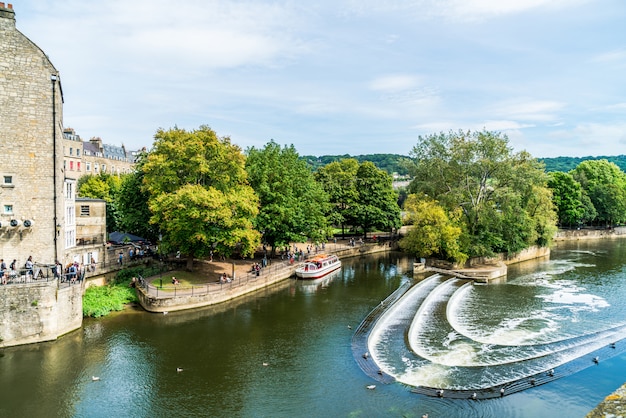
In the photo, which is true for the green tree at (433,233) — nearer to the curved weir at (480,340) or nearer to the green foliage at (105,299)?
the curved weir at (480,340)

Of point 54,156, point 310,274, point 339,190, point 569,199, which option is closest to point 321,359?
point 54,156

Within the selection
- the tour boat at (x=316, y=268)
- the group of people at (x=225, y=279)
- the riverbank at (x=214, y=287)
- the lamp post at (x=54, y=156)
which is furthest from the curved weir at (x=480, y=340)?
the lamp post at (x=54, y=156)

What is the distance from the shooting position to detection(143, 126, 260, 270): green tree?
37656 mm

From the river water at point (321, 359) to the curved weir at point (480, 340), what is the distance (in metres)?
0.11

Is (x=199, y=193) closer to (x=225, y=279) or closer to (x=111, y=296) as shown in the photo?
(x=225, y=279)

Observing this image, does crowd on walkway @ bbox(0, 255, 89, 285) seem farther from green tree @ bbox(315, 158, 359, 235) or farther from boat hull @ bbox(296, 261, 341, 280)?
green tree @ bbox(315, 158, 359, 235)

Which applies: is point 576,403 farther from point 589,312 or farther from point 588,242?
point 588,242

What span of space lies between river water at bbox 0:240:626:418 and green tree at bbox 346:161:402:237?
27123mm

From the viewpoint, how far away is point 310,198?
54562 millimetres

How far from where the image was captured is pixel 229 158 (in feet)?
139

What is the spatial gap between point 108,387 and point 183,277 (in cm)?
1768

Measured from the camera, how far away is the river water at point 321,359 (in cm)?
2070

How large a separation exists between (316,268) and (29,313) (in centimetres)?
2725

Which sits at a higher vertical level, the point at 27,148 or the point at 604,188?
the point at 604,188
